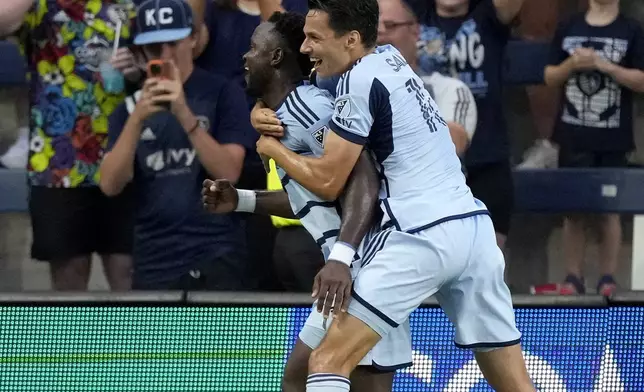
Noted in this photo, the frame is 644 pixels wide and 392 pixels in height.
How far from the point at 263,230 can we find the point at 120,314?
940 mm

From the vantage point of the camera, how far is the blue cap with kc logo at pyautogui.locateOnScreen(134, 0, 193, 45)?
17.5ft

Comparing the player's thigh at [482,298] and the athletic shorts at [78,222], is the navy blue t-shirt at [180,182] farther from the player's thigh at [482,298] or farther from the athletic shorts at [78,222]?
the player's thigh at [482,298]

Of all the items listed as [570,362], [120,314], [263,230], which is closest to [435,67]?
[263,230]

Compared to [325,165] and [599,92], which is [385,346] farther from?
[599,92]

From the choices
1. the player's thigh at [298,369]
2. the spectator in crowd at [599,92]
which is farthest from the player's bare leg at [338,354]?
the spectator in crowd at [599,92]

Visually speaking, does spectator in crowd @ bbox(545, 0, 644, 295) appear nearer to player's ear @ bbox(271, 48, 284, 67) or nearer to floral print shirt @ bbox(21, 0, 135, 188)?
floral print shirt @ bbox(21, 0, 135, 188)

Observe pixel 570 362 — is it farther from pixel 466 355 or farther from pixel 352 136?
pixel 352 136

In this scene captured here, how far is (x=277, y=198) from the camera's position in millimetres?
Result: 4098

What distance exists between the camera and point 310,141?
3693 mm

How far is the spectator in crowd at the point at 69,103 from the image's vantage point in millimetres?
5258

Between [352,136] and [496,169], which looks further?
[496,169]

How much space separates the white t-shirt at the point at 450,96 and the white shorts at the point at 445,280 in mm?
1796

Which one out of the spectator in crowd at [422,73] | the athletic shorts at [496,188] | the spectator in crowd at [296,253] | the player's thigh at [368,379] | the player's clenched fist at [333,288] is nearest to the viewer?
the player's clenched fist at [333,288]

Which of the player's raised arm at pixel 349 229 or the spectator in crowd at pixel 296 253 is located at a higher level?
the player's raised arm at pixel 349 229
